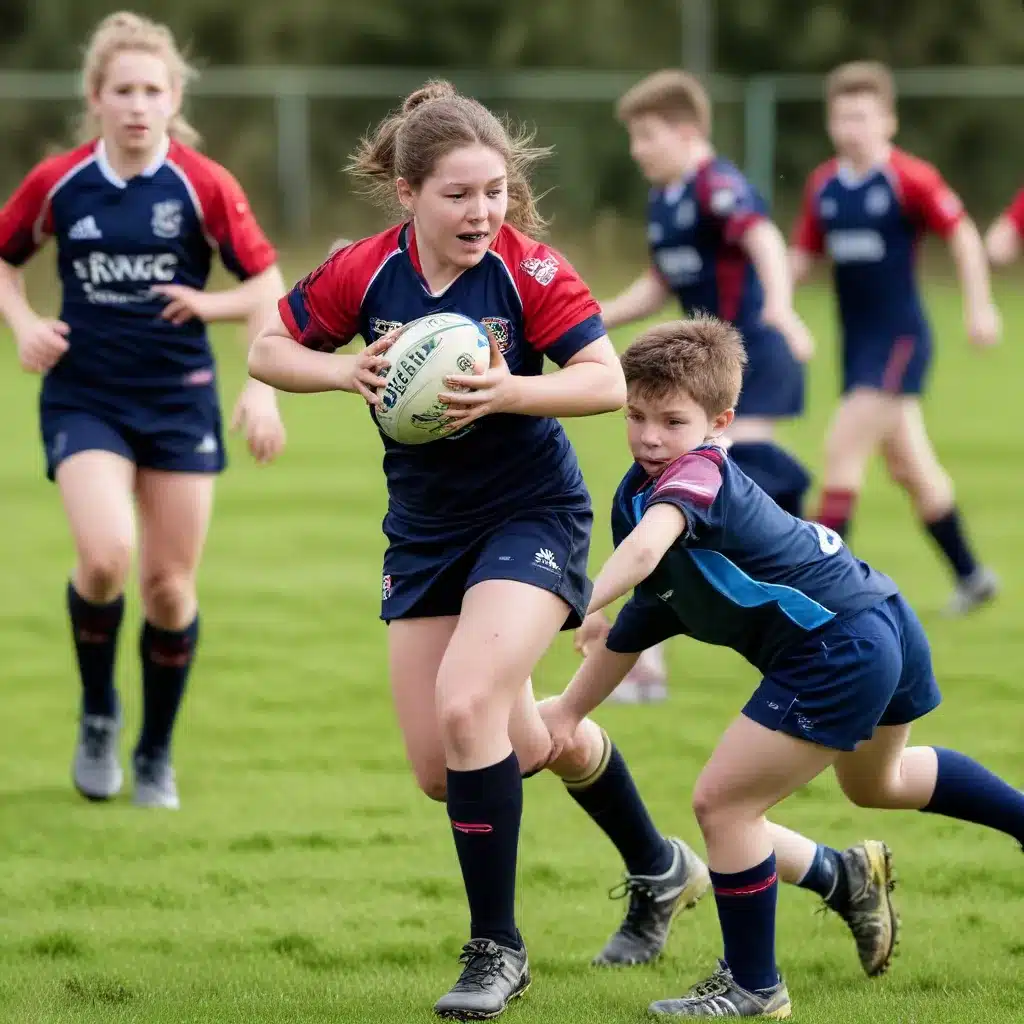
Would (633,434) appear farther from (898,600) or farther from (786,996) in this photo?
(786,996)

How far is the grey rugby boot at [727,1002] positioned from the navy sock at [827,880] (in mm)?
384

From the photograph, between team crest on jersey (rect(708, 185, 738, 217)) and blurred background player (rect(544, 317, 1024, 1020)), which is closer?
blurred background player (rect(544, 317, 1024, 1020))

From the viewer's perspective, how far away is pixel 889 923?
4262 mm

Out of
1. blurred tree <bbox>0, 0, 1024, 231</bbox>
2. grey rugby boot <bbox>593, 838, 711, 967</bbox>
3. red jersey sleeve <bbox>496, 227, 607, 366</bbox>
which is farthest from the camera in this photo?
blurred tree <bbox>0, 0, 1024, 231</bbox>

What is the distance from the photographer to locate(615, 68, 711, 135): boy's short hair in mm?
7129

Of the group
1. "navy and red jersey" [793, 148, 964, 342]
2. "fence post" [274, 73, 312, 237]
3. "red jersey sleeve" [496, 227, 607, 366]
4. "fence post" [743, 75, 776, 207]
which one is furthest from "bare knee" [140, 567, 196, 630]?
"fence post" [743, 75, 776, 207]

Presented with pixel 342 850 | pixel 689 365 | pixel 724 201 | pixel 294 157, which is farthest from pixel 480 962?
pixel 294 157

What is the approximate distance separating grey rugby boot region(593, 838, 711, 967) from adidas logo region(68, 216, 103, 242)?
2.54 meters

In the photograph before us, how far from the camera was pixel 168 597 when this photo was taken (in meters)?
5.71

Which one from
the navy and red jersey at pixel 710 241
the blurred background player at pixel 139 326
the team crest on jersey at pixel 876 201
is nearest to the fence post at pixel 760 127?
the team crest on jersey at pixel 876 201

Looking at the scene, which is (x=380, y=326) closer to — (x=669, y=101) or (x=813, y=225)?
(x=669, y=101)

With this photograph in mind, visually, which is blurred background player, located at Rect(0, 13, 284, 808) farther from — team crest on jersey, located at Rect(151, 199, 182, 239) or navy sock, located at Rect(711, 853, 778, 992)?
navy sock, located at Rect(711, 853, 778, 992)

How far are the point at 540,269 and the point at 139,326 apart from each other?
201 cm

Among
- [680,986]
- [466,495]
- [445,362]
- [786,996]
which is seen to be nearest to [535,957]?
[680,986]
